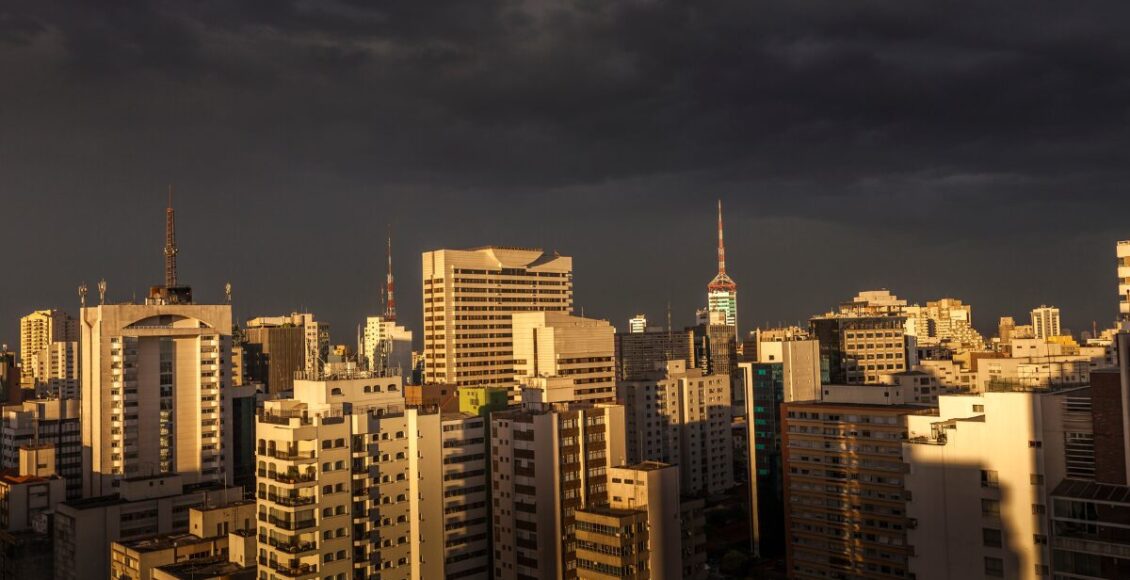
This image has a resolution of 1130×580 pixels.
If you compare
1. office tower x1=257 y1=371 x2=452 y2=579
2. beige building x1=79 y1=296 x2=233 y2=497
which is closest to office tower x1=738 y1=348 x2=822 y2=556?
office tower x1=257 y1=371 x2=452 y2=579

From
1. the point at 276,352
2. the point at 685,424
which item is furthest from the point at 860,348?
the point at 276,352

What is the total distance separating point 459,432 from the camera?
50500mm

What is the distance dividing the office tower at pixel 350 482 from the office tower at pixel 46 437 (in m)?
38.6

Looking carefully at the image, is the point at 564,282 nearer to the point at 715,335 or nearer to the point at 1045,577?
the point at 715,335

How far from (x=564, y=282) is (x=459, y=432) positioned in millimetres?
70973

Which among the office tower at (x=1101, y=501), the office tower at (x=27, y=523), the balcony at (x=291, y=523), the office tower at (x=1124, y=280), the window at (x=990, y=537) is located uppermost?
the office tower at (x=1124, y=280)

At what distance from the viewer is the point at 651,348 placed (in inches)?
6713

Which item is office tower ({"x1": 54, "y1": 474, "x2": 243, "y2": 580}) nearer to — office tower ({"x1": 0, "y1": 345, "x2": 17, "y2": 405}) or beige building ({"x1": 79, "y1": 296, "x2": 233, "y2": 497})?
beige building ({"x1": 79, "y1": 296, "x2": 233, "y2": 497})

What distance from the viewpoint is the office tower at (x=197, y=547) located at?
139ft

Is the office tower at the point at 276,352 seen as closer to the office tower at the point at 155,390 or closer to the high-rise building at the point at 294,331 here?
the high-rise building at the point at 294,331

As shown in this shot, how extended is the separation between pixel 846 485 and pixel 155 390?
48561 millimetres

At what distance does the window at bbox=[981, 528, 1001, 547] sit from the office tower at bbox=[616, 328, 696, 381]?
141781 mm

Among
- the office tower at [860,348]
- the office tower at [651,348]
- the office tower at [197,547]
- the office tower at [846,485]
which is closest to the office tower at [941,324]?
the office tower at [651,348]

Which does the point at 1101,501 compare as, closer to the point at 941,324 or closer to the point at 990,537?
the point at 990,537
